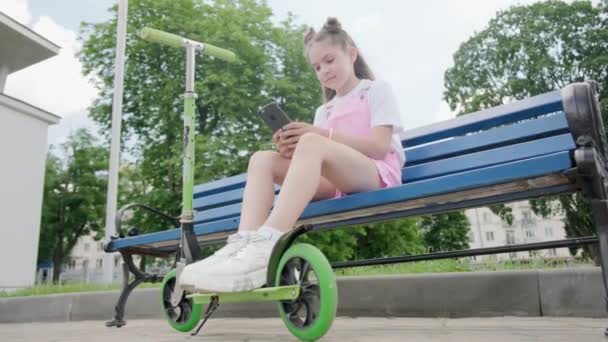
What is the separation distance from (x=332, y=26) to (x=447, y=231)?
Answer: 29.6m

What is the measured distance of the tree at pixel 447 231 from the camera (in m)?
30.1

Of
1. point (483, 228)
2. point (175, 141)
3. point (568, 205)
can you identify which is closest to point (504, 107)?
point (175, 141)

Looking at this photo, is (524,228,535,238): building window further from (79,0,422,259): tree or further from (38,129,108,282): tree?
(79,0,422,259): tree

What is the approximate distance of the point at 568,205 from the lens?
57.8ft

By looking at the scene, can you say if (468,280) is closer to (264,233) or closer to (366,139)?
(366,139)

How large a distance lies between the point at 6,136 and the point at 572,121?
39.5 feet

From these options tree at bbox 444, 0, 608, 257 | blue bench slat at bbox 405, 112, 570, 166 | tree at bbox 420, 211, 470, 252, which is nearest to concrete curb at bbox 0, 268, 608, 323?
blue bench slat at bbox 405, 112, 570, 166

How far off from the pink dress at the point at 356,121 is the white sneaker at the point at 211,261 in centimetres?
52

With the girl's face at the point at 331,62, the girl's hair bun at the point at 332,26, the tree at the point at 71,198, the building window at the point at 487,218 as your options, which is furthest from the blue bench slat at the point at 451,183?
the building window at the point at 487,218

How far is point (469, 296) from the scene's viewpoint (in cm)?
230

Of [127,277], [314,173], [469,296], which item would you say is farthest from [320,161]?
[127,277]

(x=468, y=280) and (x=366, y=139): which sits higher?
(x=366, y=139)

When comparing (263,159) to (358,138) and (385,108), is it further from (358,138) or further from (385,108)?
(385,108)

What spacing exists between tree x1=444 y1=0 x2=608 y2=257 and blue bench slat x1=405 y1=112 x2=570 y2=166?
17.9 metres
